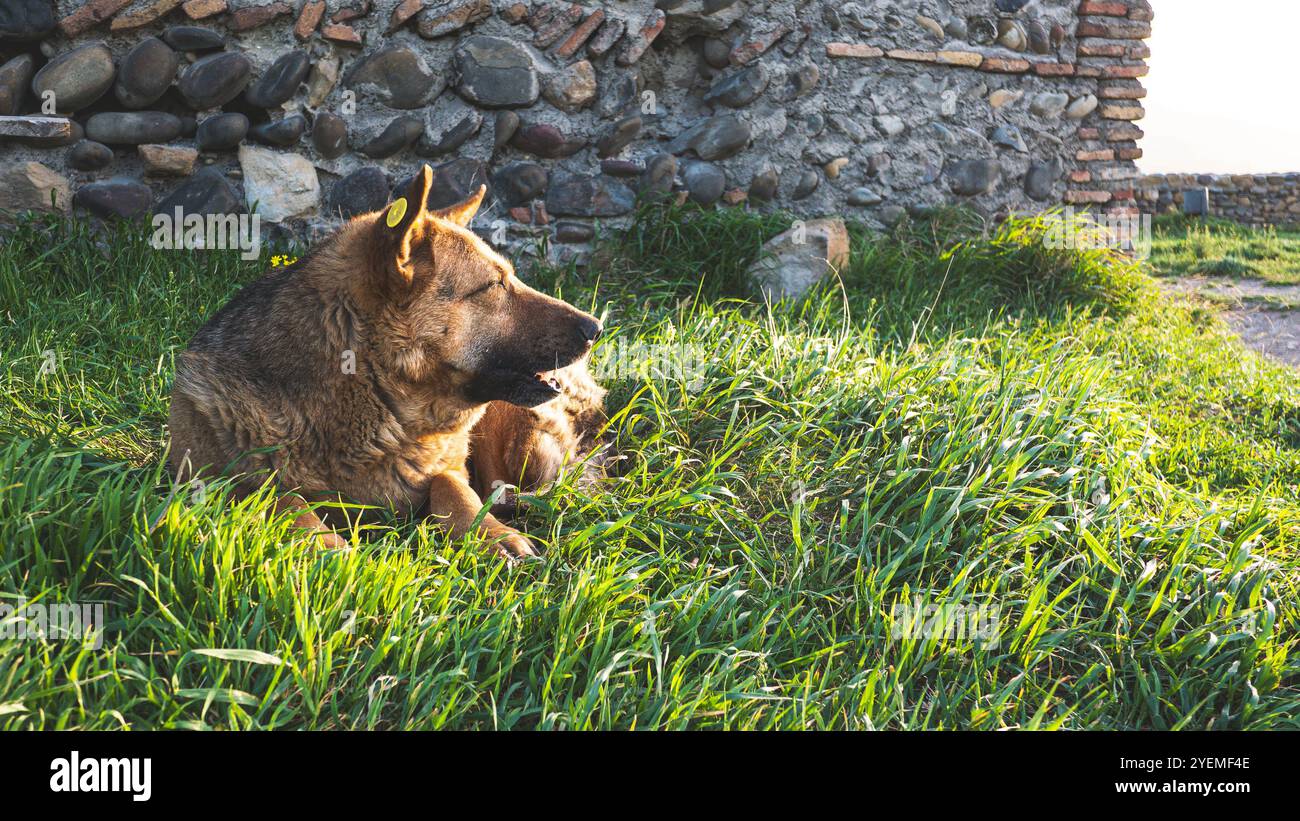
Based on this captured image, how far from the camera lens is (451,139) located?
18.9 feet

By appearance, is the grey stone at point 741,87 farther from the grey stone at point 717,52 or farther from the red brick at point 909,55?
the red brick at point 909,55

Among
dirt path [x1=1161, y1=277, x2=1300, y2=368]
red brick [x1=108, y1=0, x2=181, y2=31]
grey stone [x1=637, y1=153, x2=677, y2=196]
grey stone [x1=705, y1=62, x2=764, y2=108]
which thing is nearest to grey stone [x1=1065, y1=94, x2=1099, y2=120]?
dirt path [x1=1161, y1=277, x2=1300, y2=368]

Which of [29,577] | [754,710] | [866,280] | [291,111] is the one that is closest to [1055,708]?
[754,710]

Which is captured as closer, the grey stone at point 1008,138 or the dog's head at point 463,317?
the dog's head at point 463,317

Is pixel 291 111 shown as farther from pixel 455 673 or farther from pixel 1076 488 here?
pixel 1076 488

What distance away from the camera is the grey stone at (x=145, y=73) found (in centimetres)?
512

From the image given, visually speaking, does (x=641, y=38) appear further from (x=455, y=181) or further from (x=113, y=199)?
(x=113, y=199)

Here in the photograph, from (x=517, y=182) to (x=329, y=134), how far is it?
1138 millimetres

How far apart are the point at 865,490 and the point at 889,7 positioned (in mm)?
4756

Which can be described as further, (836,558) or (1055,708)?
(836,558)

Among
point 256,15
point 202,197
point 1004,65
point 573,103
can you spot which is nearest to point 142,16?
point 256,15

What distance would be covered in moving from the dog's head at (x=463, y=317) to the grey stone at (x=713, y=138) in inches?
140

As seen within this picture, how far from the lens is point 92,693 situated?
215 centimetres

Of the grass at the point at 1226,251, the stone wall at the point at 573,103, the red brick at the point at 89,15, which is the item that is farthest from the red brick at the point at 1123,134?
→ the red brick at the point at 89,15
